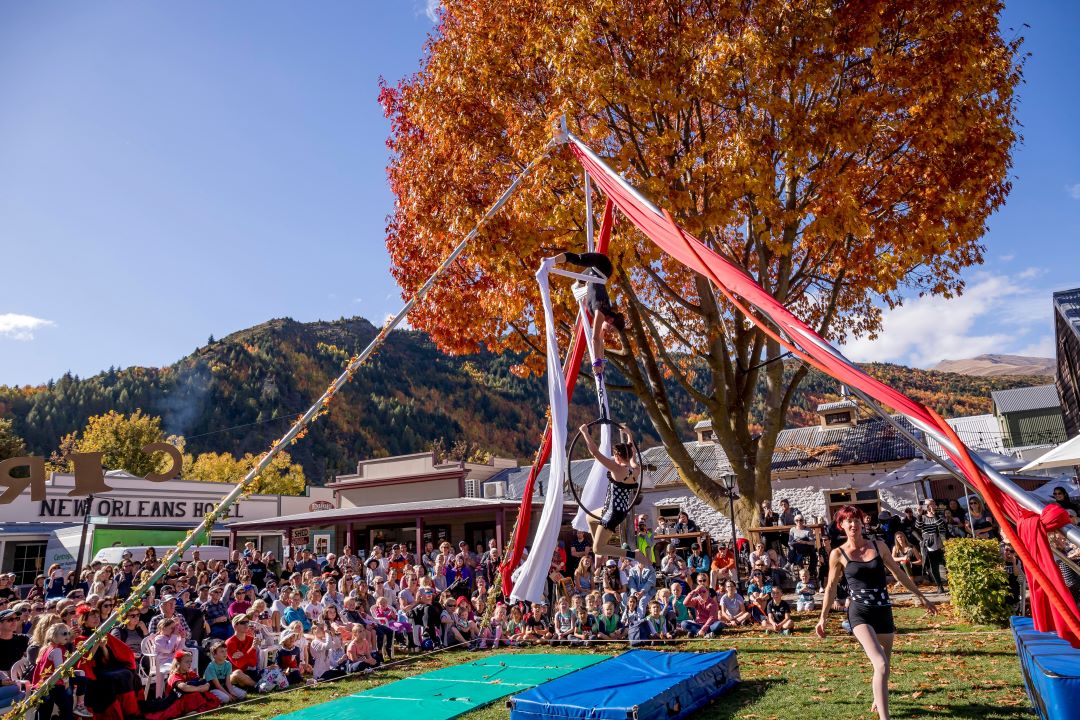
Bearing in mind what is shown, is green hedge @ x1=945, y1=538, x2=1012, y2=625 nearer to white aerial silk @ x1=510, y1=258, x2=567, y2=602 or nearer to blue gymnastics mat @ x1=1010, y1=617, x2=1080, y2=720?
blue gymnastics mat @ x1=1010, y1=617, x2=1080, y2=720

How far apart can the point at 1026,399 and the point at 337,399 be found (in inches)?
3541

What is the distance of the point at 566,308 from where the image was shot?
1182cm

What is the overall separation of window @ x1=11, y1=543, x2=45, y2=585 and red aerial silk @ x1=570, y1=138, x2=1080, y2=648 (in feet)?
92.7

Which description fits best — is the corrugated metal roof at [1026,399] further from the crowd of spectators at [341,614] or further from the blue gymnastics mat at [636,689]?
the blue gymnastics mat at [636,689]

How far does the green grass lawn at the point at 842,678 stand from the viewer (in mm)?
6387

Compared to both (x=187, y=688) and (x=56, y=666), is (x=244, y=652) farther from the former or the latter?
(x=56, y=666)

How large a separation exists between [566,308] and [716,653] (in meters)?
5.86

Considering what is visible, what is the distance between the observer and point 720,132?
10672mm

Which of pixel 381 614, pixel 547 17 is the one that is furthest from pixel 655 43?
pixel 381 614

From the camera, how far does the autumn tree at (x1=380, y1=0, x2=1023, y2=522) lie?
10.1 metres

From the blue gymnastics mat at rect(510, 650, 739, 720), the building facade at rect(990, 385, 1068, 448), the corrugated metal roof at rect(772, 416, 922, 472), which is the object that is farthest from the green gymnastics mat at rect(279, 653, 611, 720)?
the building facade at rect(990, 385, 1068, 448)

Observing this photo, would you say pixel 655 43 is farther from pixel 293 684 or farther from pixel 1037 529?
pixel 293 684

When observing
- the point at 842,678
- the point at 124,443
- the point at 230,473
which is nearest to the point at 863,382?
the point at 842,678

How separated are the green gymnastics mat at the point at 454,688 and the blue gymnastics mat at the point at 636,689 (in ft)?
3.11
